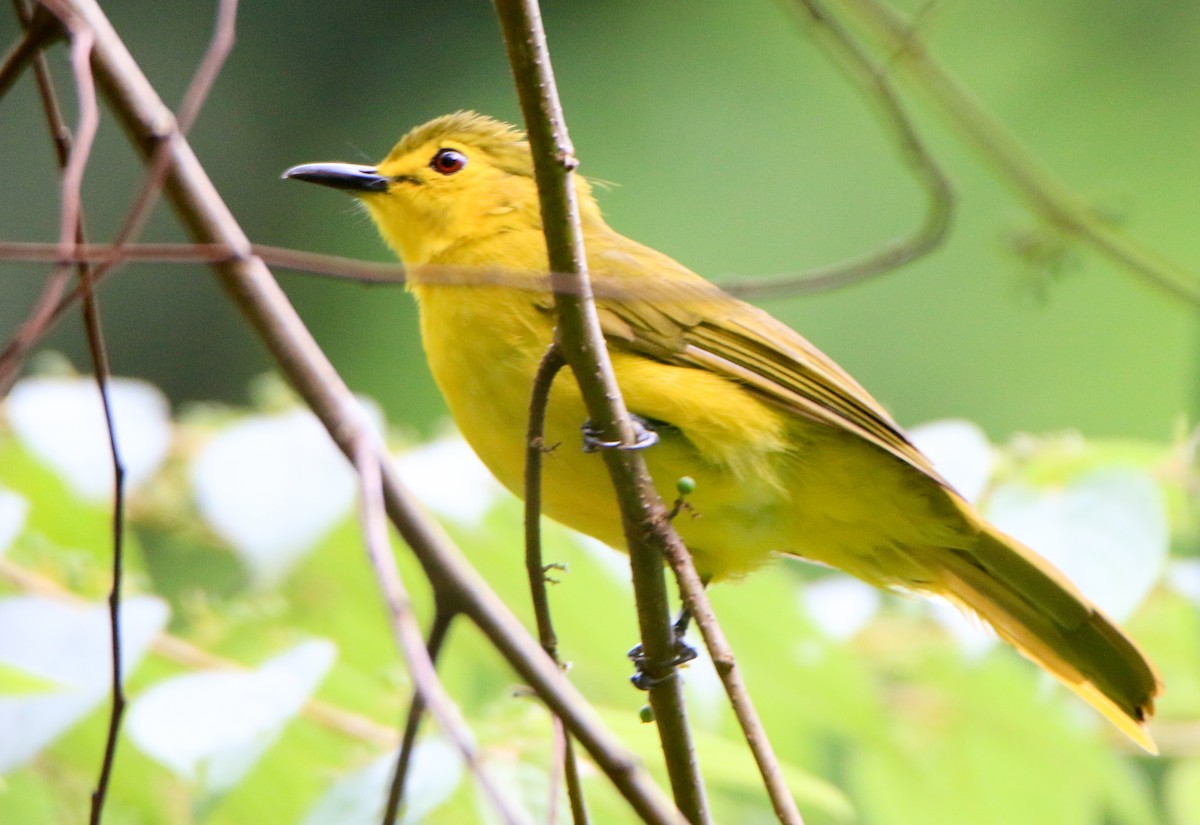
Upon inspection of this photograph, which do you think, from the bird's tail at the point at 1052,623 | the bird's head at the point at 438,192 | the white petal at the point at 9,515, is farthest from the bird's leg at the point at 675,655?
the white petal at the point at 9,515

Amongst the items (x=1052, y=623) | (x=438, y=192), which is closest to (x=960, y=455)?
(x=1052, y=623)

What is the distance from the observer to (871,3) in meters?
1.94

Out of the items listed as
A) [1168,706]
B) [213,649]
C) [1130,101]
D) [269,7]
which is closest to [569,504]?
[213,649]

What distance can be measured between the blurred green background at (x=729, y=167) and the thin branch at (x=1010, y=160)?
4.50 meters

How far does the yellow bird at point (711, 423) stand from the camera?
265 cm

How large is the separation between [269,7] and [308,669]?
7507 mm

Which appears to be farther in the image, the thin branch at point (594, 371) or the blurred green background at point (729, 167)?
the blurred green background at point (729, 167)

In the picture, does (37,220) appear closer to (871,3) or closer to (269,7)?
(269,7)

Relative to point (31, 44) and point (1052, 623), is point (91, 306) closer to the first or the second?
point (31, 44)

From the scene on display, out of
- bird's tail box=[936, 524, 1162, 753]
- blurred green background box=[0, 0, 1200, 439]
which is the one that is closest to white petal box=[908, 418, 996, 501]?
bird's tail box=[936, 524, 1162, 753]

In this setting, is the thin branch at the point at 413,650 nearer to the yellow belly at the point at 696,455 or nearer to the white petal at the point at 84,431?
the yellow belly at the point at 696,455

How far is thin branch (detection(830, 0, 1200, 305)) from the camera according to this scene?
188cm

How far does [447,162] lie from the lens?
127 inches

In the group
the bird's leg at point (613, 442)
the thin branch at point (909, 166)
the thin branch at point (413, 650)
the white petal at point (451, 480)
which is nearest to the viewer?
the thin branch at point (413, 650)
